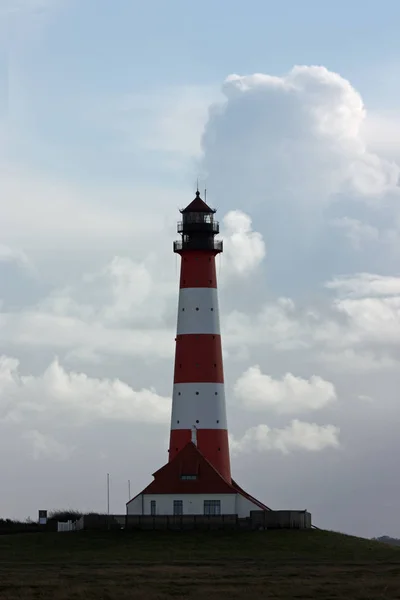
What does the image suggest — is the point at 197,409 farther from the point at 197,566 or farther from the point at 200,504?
the point at 197,566

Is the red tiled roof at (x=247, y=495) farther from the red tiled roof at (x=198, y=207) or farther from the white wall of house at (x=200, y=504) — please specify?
the red tiled roof at (x=198, y=207)

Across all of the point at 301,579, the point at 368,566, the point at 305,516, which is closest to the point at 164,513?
the point at 305,516

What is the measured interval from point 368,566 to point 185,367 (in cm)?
2359

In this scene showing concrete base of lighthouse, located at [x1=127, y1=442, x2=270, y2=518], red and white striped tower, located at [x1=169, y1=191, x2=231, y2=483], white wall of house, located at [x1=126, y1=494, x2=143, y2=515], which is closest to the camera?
concrete base of lighthouse, located at [x1=127, y1=442, x2=270, y2=518]

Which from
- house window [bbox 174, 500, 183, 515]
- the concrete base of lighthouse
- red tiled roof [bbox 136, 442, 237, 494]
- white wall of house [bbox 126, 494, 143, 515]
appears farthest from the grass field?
white wall of house [bbox 126, 494, 143, 515]

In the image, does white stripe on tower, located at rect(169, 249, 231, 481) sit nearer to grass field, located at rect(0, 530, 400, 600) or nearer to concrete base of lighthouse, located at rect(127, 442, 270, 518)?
concrete base of lighthouse, located at rect(127, 442, 270, 518)

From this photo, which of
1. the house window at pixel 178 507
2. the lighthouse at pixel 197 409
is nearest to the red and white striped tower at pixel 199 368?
the lighthouse at pixel 197 409

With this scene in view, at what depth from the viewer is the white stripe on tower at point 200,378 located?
79.5 m

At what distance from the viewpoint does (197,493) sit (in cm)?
7744

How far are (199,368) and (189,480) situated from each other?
22.2 ft

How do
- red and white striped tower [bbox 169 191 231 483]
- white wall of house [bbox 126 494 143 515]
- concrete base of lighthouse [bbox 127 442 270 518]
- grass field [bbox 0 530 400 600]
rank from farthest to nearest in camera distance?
red and white striped tower [bbox 169 191 231 483], white wall of house [bbox 126 494 143 515], concrete base of lighthouse [bbox 127 442 270 518], grass field [bbox 0 530 400 600]

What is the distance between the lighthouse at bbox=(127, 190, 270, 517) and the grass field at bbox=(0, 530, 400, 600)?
5.38 meters

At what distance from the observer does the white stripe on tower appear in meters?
79.5

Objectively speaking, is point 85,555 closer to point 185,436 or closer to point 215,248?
point 185,436
